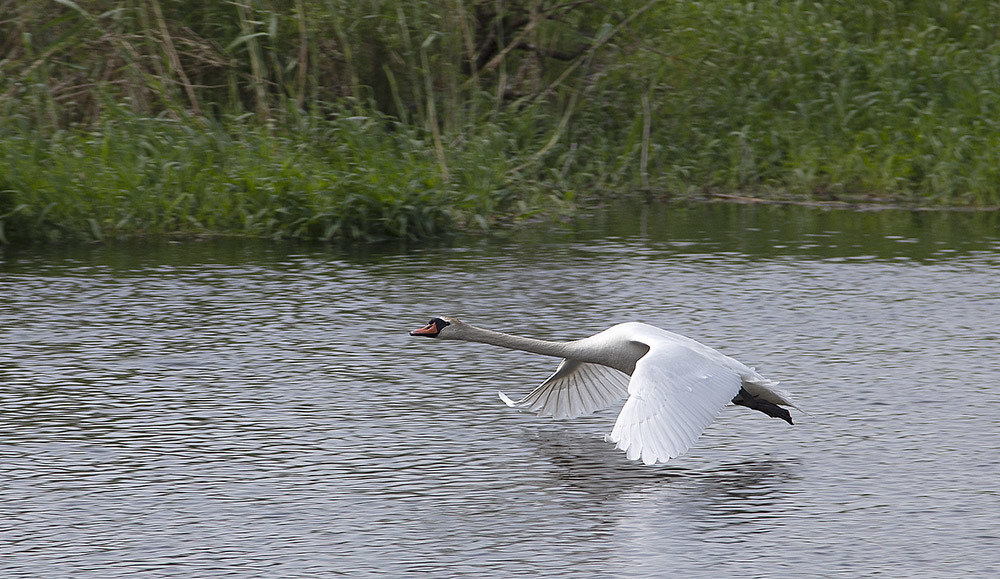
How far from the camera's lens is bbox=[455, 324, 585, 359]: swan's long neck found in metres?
5.98

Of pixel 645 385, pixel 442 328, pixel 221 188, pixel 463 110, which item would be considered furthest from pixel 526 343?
pixel 463 110

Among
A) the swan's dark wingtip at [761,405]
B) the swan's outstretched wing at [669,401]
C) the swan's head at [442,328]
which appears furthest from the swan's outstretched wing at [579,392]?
the swan's outstretched wing at [669,401]

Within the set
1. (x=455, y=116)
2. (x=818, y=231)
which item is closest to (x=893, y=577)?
(x=818, y=231)

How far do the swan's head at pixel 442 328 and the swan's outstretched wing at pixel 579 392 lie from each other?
0.35 metres

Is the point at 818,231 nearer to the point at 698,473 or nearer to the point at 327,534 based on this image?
the point at 698,473

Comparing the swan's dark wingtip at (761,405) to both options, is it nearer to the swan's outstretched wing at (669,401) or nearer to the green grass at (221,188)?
the swan's outstretched wing at (669,401)

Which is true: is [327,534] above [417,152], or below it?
below

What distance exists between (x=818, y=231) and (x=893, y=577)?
7393mm

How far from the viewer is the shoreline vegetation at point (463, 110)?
11.1 metres

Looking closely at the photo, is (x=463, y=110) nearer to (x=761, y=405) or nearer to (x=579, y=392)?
(x=579, y=392)

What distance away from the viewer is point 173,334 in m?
8.02

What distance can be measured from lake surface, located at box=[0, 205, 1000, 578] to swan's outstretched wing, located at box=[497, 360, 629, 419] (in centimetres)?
9

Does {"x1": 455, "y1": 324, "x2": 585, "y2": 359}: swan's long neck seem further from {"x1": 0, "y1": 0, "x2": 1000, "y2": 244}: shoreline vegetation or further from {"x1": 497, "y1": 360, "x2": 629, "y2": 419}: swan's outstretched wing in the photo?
{"x1": 0, "y1": 0, "x2": 1000, "y2": 244}: shoreline vegetation

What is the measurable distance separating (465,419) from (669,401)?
1219 mm
